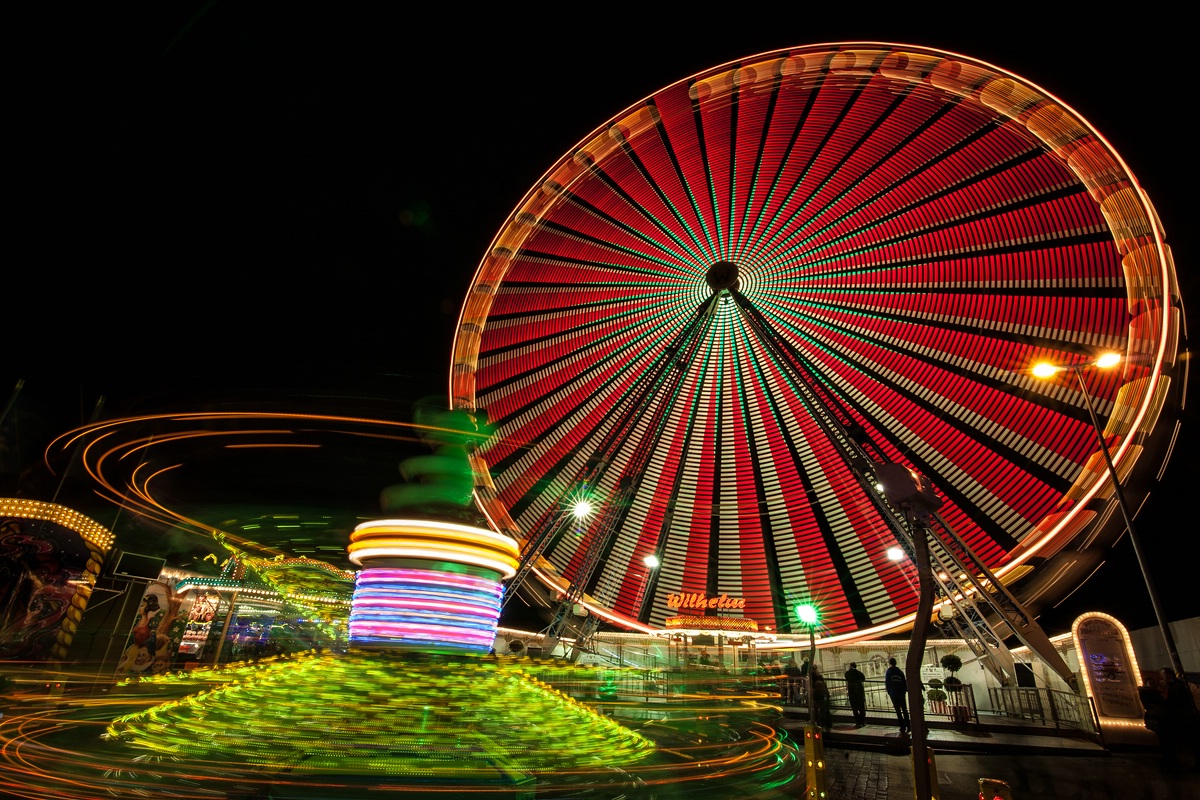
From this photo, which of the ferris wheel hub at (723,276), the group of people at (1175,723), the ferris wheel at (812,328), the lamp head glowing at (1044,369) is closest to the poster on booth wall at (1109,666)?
the ferris wheel at (812,328)

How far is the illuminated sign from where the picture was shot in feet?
72.2

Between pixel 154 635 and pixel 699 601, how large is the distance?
663 inches

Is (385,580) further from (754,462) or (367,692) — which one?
(754,462)

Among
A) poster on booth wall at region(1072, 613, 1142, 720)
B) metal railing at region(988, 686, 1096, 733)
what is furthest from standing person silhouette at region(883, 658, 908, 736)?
poster on booth wall at region(1072, 613, 1142, 720)

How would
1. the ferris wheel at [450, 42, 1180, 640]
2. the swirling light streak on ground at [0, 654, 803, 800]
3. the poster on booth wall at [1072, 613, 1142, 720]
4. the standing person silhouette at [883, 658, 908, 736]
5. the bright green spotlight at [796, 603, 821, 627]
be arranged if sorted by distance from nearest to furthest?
the swirling light streak on ground at [0, 654, 803, 800] → the standing person silhouette at [883, 658, 908, 736] → the ferris wheel at [450, 42, 1180, 640] → the poster on booth wall at [1072, 613, 1142, 720] → the bright green spotlight at [796, 603, 821, 627]

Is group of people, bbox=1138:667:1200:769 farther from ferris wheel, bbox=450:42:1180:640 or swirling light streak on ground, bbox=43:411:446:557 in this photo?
swirling light streak on ground, bbox=43:411:446:557

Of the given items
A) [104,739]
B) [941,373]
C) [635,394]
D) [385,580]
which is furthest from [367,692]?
[941,373]

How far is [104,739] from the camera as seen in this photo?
191 inches

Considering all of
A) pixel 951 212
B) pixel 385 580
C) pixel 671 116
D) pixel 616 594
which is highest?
pixel 671 116

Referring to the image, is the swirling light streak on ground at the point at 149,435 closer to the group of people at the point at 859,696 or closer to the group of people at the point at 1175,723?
the group of people at the point at 859,696

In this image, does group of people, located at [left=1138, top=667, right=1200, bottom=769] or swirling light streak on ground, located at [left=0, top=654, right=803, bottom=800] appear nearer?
swirling light streak on ground, located at [left=0, top=654, right=803, bottom=800]

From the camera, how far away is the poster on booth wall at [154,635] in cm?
1516

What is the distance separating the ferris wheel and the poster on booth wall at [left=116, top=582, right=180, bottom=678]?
32.4 feet

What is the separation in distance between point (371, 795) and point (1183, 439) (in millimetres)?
17833
